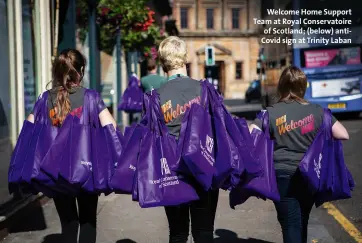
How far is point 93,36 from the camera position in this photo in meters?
13.8

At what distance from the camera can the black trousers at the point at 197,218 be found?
372 cm

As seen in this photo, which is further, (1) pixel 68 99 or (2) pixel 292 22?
(2) pixel 292 22

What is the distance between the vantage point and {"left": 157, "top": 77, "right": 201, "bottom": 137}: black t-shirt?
145 inches

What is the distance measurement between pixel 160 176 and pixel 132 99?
8322mm

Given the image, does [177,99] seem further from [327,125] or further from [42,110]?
[327,125]

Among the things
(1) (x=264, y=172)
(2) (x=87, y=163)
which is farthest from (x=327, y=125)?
(2) (x=87, y=163)

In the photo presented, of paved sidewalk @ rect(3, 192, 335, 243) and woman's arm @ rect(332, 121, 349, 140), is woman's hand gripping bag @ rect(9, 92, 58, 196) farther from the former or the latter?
woman's arm @ rect(332, 121, 349, 140)

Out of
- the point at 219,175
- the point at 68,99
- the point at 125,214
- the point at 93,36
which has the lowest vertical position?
the point at 125,214

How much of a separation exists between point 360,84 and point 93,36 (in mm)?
9570

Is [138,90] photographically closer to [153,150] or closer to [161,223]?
[161,223]

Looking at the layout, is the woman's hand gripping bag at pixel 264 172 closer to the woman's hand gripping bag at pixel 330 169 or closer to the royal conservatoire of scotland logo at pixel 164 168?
the woman's hand gripping bag at pixel 330 169

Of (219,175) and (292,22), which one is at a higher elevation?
(292,22)

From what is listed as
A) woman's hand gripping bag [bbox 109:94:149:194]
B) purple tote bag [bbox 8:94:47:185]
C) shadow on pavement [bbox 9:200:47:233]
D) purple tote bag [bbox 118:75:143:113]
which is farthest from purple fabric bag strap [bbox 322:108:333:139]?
purple tote bag [bbox 118:75:143:113]

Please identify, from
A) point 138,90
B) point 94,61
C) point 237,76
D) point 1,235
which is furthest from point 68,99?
point 237,76
